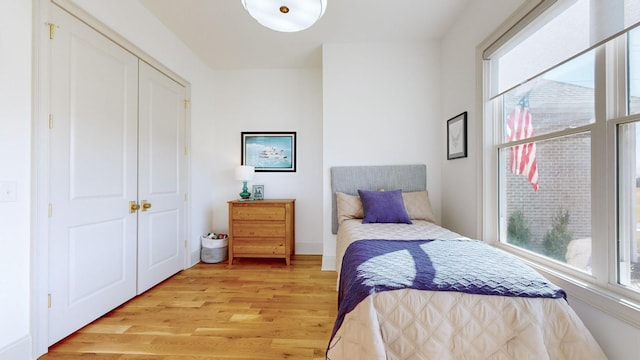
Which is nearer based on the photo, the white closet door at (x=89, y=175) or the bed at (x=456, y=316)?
the bed at (x=456, y=316)

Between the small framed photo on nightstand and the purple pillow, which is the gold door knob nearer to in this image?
the small framed photo on nightstand

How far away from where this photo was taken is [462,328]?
1066mm

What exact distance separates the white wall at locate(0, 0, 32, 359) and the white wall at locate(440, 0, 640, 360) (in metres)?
3.22

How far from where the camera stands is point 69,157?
5.72 ft

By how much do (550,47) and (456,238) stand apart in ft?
4.59

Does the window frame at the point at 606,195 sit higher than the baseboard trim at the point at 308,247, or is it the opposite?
the window frame at the point at 606,195

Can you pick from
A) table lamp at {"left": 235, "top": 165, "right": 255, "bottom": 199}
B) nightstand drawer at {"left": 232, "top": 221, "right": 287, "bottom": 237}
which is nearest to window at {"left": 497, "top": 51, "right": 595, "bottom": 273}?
nightstand drawer at {"left": 232, "top": 221, "right": 287, "bottom": 237}

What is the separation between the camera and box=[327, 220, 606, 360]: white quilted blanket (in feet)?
3.34

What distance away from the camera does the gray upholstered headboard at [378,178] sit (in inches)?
117

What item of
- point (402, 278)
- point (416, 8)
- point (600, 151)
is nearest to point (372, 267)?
point (402, 278)

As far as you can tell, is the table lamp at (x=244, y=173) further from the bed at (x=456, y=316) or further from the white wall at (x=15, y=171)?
the bed at (x=456, y=316)

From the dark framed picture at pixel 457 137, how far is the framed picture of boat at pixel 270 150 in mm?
2067

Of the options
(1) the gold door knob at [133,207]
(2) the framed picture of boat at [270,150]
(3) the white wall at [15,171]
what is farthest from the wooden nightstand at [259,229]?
(3) the white wall at [15,171]

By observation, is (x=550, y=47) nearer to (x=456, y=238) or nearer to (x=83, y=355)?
(x=456, y=238)
